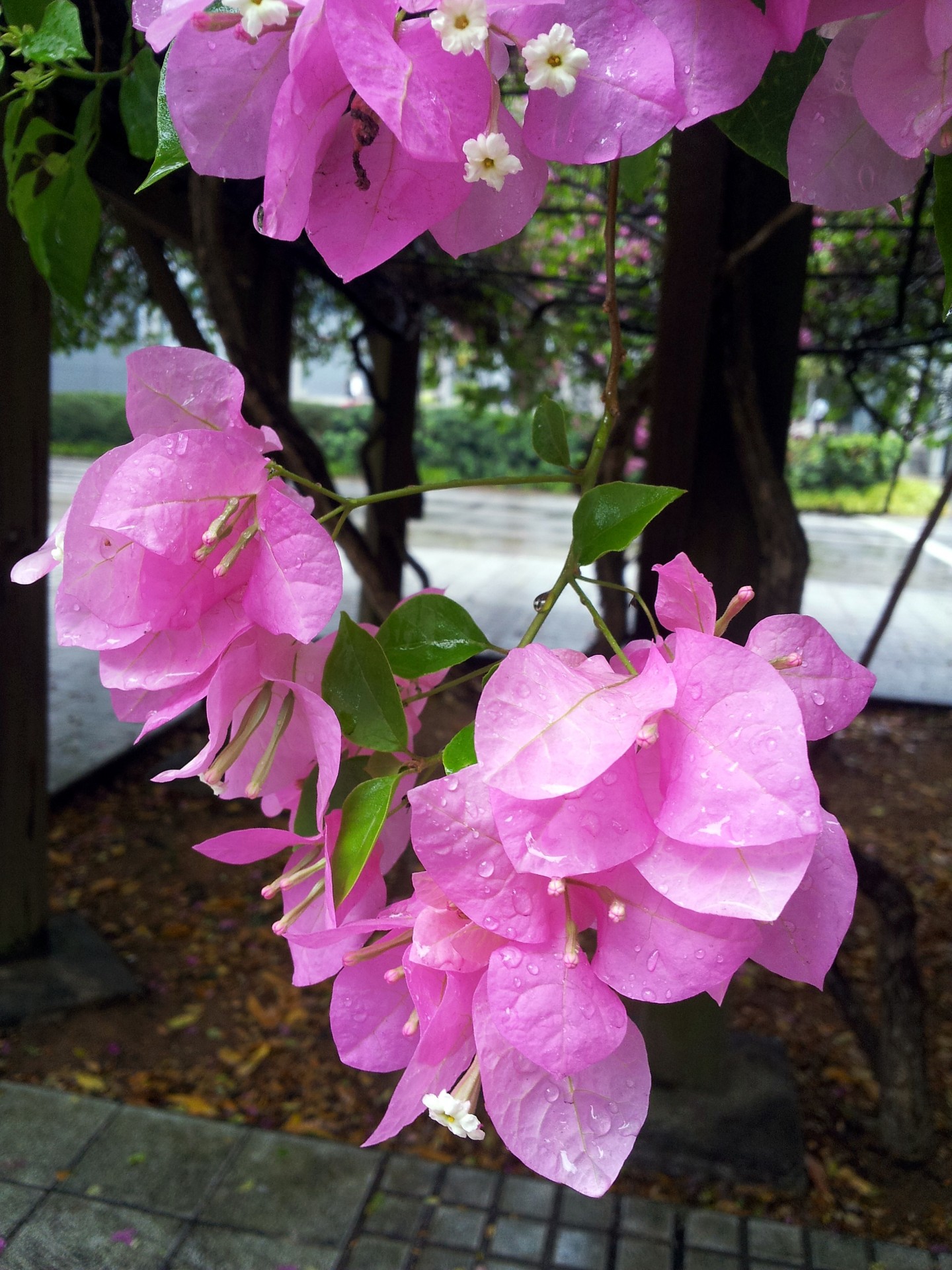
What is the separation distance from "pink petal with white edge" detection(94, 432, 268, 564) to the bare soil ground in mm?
874

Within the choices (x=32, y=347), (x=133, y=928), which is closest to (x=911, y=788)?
(x=133, y=928)

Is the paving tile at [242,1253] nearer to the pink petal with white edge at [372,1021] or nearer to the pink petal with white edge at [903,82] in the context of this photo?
the pink petal with white edge at [372,1021]

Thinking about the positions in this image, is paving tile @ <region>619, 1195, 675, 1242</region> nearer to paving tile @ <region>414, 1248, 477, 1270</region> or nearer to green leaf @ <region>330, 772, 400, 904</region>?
paving tile @ <region>414, 1248, 477, 1270</region>

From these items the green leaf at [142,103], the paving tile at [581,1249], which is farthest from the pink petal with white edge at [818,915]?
the paving tile at [581,1249]

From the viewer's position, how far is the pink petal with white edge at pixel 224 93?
267 millimetres

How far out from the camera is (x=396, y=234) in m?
0.30

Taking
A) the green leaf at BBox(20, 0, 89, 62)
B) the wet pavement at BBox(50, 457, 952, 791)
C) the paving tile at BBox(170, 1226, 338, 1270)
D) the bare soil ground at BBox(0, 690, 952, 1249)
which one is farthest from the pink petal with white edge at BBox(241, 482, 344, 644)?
the paving tile at BBox(170, 1226, 338, 1270)

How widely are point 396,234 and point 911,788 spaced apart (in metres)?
3.31

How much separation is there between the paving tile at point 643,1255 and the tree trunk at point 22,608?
1.20m

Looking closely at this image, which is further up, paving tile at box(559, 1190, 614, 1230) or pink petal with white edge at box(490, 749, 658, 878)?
pink petal with white edge at box(490, 749, 658, 878)

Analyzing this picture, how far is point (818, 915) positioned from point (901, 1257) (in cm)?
140

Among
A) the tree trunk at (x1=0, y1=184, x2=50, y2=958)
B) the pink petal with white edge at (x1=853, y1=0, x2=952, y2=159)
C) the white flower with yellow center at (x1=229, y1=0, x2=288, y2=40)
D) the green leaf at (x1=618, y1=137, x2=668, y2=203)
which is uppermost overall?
the green leaf at (x1=618, y1=137, x2=668, y2=203)

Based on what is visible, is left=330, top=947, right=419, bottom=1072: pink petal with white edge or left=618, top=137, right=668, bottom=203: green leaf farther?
left=618, top=137, right=668, bottom=203: green leaf

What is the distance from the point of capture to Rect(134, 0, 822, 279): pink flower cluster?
24 centimetres
